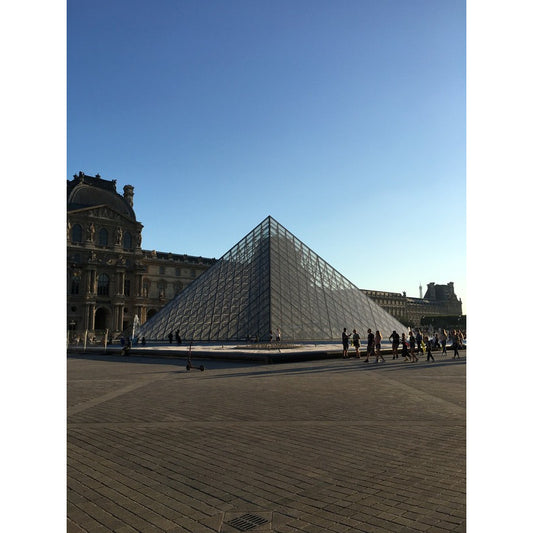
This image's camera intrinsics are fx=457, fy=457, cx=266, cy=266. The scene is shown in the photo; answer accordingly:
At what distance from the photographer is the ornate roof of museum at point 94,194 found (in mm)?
70750

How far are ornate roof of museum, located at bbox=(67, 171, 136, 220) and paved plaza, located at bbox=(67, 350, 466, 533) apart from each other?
6630cm

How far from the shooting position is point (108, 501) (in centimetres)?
362

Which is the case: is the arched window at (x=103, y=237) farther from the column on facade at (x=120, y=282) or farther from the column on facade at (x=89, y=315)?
the column on facade at (x=89, y=315)

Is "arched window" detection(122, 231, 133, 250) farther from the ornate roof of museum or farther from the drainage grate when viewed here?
the drainage grate

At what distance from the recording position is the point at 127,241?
72.6 m

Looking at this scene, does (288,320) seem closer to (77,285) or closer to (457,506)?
(457,506)

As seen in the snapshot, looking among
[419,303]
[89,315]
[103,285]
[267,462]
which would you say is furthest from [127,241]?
[419,303]

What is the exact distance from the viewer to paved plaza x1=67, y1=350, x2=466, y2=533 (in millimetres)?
3275

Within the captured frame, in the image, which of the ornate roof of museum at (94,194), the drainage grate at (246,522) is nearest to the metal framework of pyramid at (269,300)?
the drainage grate at (246,522)

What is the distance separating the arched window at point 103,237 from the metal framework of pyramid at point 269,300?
4027cm

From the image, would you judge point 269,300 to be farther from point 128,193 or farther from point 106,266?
point 128,193

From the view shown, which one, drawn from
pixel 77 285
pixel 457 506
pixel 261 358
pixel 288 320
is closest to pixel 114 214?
pixel 77 285

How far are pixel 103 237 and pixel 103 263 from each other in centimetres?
407

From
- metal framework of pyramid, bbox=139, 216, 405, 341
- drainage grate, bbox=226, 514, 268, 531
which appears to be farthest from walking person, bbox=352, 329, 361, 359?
drainage grate, bbox=226, 514, 268, 531
